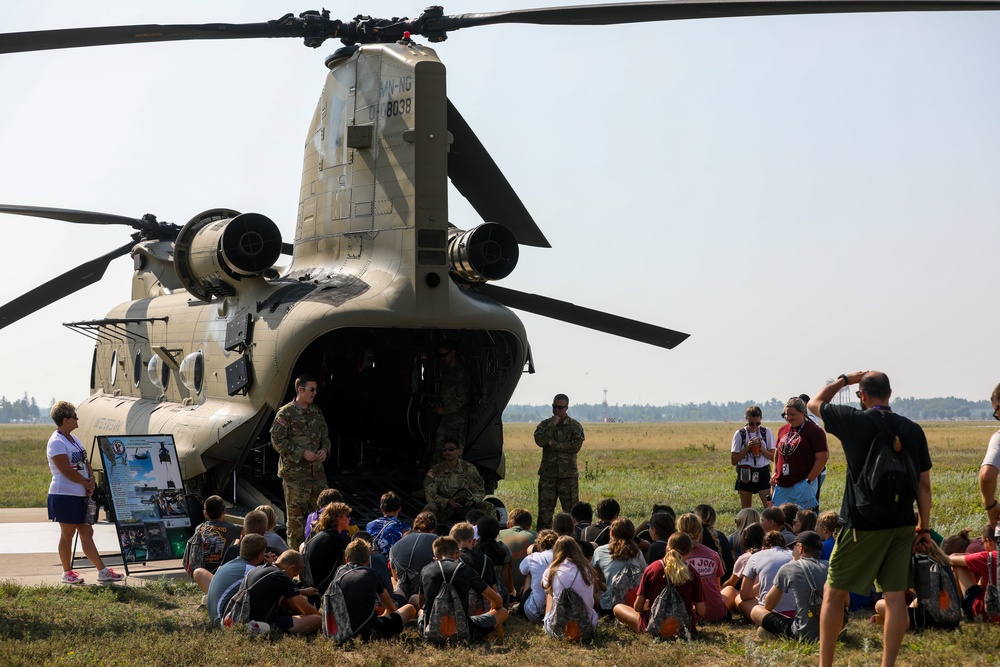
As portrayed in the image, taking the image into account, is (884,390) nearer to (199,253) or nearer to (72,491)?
(72,491)

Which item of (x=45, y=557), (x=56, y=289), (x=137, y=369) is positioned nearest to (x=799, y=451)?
(x=45, y=557)

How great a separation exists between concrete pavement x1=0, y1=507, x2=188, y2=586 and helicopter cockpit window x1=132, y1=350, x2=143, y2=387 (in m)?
2.13

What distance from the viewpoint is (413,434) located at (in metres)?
13.1

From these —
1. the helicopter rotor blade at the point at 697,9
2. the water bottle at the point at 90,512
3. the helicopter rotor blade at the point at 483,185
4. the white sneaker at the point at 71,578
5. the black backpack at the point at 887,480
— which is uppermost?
the helicopter rotor blade at the point at 697,9

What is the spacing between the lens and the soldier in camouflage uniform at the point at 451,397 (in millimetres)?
12397

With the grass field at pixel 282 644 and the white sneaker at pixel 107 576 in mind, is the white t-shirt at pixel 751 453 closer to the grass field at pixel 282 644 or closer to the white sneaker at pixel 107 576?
the grass field at pixel 282 644

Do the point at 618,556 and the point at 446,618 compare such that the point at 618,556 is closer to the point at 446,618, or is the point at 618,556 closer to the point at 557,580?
the point at 557,580

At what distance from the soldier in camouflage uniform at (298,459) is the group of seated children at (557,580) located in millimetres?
1593

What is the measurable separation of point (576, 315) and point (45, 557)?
22.0ft

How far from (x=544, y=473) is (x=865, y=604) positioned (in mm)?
4462

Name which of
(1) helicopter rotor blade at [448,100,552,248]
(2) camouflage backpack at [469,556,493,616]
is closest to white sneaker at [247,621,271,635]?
(2) camouflage backpack at [469,556,493,616]

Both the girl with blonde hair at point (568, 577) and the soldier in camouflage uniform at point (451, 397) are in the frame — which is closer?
the girl with blonde hair at point (568, 577)

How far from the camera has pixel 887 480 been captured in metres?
6.11

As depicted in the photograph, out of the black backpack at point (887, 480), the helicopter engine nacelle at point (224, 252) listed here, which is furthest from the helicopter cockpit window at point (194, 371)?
the black backpack at point (887, 480)
